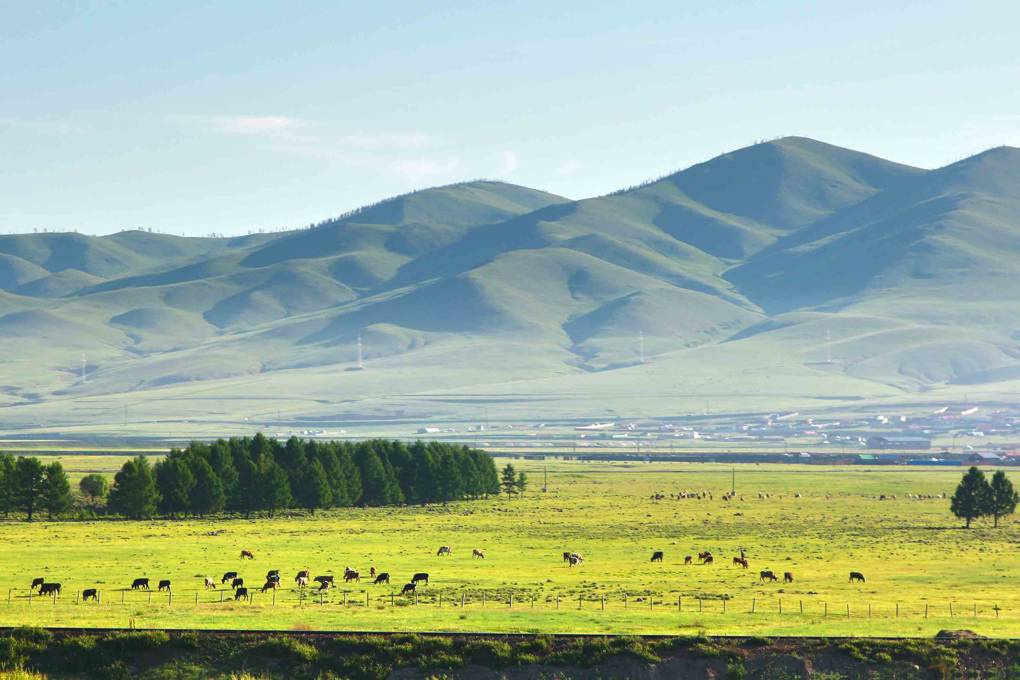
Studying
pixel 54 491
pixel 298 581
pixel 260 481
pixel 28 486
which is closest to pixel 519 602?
pixel 298 581

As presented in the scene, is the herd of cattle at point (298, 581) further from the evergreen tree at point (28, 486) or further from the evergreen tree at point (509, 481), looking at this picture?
the evergreen tree at point (509, 481)

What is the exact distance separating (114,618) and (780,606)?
82.9 ft

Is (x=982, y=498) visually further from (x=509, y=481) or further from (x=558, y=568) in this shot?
(x=509, y=481)

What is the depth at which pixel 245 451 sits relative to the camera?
138250 millimetres

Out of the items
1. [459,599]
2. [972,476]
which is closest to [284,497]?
[972,476]

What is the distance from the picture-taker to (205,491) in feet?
415

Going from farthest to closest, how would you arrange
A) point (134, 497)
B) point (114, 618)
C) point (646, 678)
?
point (134, 497), point (114, 618), point (646, 678)

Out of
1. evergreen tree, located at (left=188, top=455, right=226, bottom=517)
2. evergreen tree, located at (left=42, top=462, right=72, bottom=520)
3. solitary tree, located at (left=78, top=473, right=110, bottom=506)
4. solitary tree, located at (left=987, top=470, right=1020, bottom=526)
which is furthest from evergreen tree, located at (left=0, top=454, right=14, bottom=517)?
solitary tree, located at (left=987, top=470, right=1020, bottom=526)

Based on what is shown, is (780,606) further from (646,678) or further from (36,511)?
(36,511)

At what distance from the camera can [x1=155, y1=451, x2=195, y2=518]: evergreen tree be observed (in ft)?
413

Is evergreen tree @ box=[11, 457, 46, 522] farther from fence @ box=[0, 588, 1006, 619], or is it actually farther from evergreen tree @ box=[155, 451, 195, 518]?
fence @ box=[0, 588, 1006, 619]

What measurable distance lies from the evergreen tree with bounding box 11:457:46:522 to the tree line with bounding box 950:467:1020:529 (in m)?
68.4

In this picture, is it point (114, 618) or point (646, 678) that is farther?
point (114, 618)

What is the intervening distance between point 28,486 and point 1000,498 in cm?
7260
